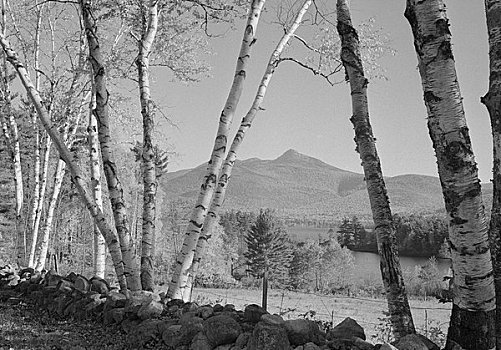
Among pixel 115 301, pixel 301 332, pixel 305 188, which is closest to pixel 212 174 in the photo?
pixel 115 301

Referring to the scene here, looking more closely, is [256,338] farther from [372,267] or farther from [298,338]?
[372,267]

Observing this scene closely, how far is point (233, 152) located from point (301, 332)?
2.37 meters

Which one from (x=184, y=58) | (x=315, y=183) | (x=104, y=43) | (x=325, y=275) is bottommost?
(x=325, y=275)

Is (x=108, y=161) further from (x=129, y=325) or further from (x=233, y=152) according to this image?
(x=129, y=325)

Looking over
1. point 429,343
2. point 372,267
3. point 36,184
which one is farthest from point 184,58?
point 372,267

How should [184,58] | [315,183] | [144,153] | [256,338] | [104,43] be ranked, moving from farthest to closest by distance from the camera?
[315,183], [104,43], [184,58], [144,153], [256,338]

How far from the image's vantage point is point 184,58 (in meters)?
6.52

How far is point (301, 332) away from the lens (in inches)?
108

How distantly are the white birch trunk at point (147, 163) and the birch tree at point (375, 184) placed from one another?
96.4 inches

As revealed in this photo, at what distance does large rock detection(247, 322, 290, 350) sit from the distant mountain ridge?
75126 mm

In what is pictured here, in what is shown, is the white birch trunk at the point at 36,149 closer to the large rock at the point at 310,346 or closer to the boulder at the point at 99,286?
the boulder at the point at 99,286

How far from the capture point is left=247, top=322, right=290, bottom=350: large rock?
2664mm

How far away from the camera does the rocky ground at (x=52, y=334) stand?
11.9 feet

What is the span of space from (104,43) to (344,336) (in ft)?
22.3
